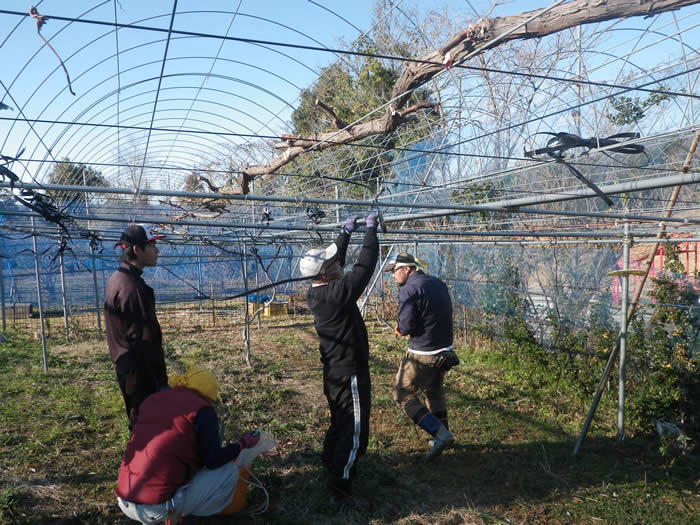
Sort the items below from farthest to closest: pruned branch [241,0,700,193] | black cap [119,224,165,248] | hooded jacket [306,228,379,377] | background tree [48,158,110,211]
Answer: background tree [48,158,110,211], black cap [119,224,165,248], hooded jacket [306,228,379,377], pruned branch [241,0,700,193]

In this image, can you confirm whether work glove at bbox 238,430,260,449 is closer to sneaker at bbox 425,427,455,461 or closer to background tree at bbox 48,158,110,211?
sneaker at bbox 425,427,455,461

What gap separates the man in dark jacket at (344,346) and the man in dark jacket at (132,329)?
3.62 feet

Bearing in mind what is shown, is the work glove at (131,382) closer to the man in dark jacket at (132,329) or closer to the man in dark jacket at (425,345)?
the man in dark jacket at (132,329)

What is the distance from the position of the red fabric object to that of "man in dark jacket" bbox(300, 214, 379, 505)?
37.6 inches

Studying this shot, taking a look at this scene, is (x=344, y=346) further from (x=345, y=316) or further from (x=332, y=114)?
(x=332, y=114)

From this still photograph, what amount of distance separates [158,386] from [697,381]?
4.80 meters

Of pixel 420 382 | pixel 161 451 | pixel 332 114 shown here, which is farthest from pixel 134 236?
pixel 420 382

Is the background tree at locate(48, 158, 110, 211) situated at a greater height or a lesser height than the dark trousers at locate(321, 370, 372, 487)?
greater

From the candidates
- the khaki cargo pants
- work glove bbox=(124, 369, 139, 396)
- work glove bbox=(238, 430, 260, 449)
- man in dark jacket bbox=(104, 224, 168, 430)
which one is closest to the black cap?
man in dark jacket bbox=(104, 224, 168, 430)

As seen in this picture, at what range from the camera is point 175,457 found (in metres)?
2.43

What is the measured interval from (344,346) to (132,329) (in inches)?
55.9

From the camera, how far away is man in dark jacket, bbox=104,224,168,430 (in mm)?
3004

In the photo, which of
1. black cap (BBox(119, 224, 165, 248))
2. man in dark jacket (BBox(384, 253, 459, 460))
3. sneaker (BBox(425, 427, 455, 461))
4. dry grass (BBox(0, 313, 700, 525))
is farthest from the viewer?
man in dark jacket (BBox(384, 253, 459, 460))

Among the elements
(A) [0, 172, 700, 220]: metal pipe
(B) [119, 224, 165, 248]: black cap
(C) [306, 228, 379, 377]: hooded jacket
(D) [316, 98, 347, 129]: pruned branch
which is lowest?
(C) [306, 228, 379, 377]: hooded jacket
